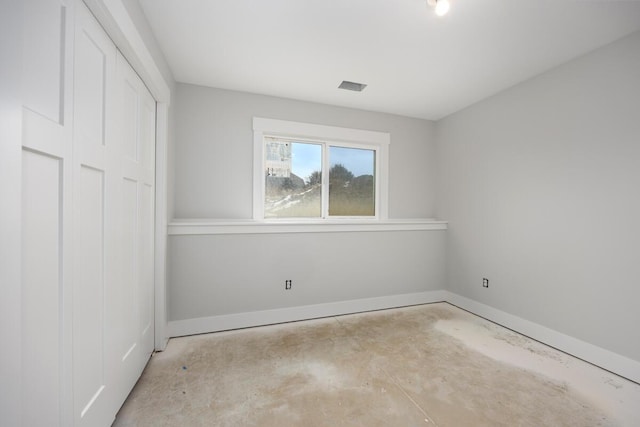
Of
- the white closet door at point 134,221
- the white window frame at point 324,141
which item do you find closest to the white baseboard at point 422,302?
the white closet door at point 134,221

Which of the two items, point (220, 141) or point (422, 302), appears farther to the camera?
point (422, 302)

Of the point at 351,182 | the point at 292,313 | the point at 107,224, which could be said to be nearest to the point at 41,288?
the point at 107,224

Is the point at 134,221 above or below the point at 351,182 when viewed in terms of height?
below

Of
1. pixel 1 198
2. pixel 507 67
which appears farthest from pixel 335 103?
pixel 1 198

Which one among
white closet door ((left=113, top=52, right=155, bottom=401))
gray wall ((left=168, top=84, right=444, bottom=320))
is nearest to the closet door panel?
white closet door ((left=113, top=52, right=155, bottom=401))

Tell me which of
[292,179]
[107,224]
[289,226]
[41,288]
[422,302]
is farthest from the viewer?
[422,302]

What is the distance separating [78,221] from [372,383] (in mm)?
1905

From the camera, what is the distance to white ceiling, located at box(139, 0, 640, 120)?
1654 millimetres

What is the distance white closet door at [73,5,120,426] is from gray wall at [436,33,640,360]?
3.32m

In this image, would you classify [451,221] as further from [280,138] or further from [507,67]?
[280,138]

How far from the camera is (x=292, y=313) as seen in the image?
9.15 feet

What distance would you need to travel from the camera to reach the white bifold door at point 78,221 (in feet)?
2.78

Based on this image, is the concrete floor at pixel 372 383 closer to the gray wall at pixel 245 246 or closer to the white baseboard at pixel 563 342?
the white baseboard at pixel 563 342

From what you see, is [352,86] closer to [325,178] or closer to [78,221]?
[325,178]
